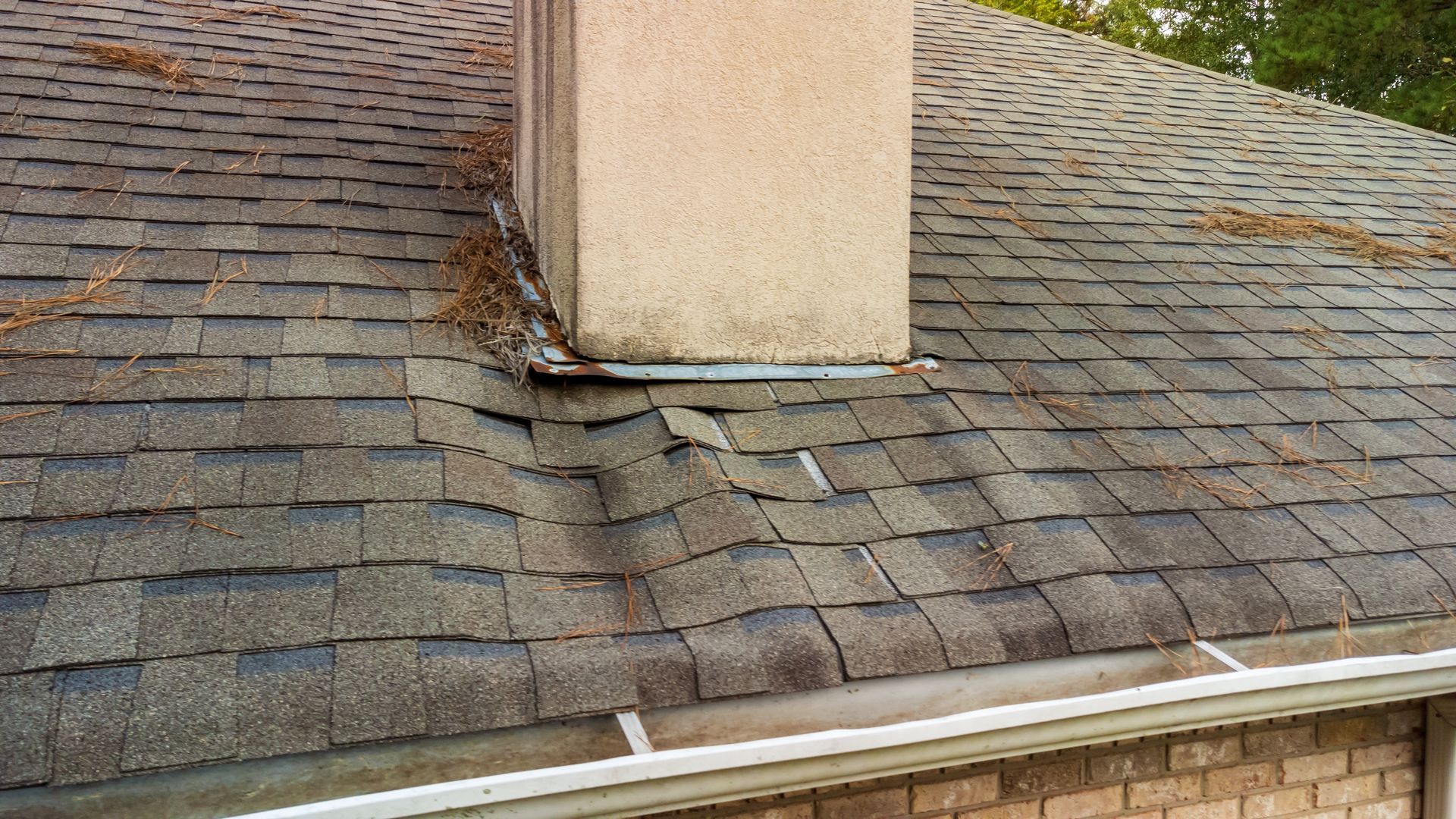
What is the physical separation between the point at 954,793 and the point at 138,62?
4.26 metres

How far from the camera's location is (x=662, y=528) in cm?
247

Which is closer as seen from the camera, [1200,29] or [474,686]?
[474,686]

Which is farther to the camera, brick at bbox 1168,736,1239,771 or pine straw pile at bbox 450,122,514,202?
pine straw pile at bbox 450,122,514,202

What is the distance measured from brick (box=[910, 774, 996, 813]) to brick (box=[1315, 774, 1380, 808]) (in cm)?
125

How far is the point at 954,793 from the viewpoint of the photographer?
2.56 metres

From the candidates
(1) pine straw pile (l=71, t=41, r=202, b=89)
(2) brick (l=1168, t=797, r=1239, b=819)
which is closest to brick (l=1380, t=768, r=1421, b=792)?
(2) brick (l=1168, t=797, r=1239, b=819)

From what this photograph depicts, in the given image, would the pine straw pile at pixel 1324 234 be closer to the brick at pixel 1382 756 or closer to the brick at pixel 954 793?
the brick at pixel 1382 756

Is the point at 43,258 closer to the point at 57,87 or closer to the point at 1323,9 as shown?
the point at 57,87

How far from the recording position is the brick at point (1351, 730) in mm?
3033

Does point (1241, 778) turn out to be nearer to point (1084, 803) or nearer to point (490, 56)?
point (1084, 803)

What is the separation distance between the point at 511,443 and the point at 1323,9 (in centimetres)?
1935

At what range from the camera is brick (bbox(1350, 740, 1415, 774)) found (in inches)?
122

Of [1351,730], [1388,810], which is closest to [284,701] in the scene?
[1351,730]

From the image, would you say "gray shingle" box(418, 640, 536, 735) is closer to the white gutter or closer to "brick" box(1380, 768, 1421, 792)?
the white gutter
